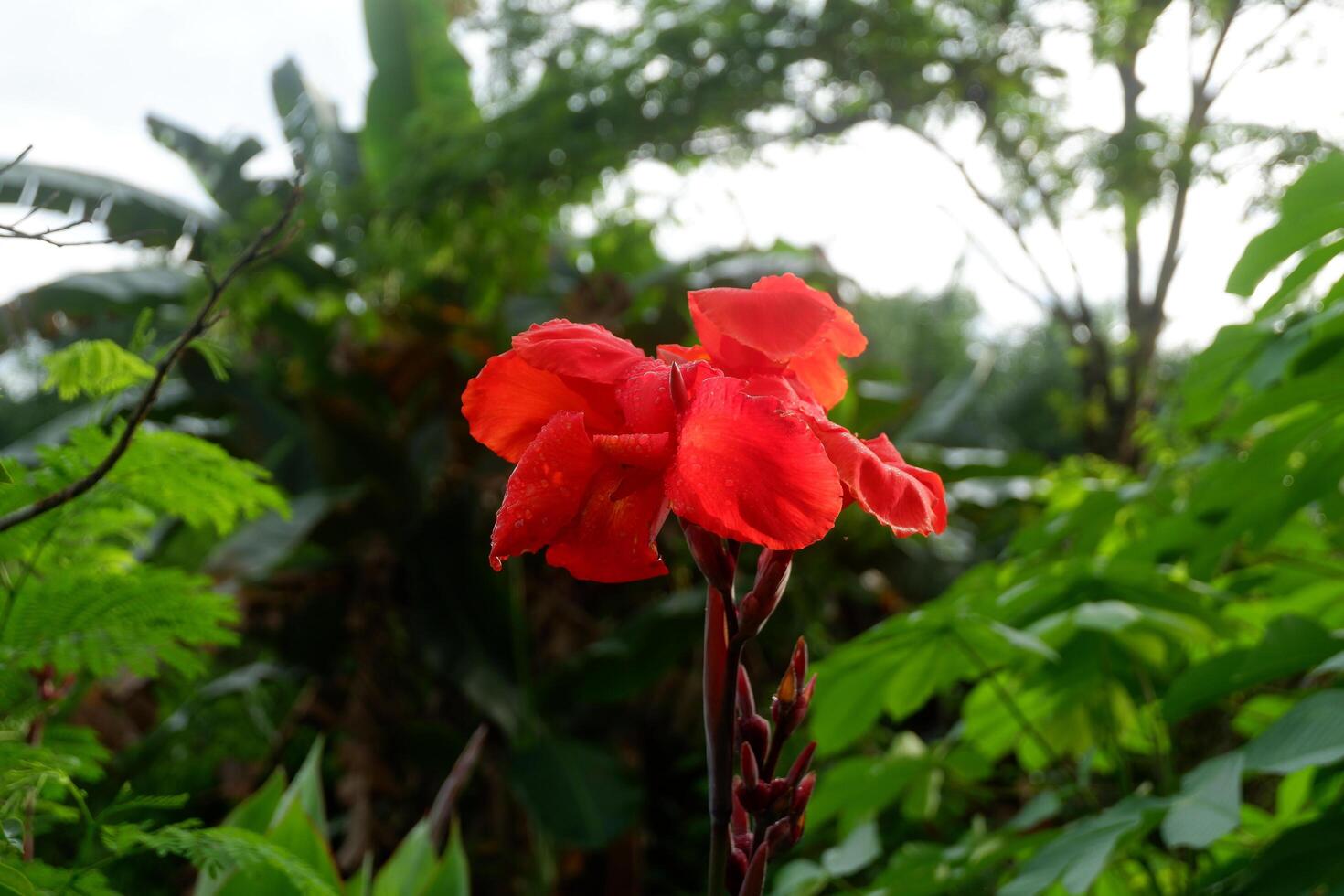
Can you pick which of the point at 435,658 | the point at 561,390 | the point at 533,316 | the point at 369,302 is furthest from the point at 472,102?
the point at 561,390

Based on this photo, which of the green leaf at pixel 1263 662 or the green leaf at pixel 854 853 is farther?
the green leaf at pixel 854 853

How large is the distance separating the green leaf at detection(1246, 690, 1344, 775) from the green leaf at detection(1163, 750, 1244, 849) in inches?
1.1

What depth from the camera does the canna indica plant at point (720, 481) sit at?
499 mm

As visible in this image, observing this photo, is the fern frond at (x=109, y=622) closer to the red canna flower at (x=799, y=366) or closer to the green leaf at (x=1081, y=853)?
the red canna flower at (x=799, y=366)

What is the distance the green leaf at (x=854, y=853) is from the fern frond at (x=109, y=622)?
81 centimetres

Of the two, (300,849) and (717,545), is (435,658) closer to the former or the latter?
(300,849)

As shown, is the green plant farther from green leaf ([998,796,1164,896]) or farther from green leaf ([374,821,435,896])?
green leaf ([374,821,435,896])

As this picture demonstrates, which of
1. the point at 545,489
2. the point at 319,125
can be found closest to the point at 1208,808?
the point at 545,489

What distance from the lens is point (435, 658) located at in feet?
11.0

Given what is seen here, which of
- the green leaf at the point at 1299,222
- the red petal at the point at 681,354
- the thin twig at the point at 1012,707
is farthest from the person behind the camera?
the thin twig at the point at 1012,707

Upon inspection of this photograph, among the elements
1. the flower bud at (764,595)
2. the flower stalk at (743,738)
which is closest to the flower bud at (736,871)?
the flower stalk at (743,738)

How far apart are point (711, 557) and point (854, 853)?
94cm

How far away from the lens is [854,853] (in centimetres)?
131

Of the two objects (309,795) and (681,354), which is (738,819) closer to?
(681,354)
